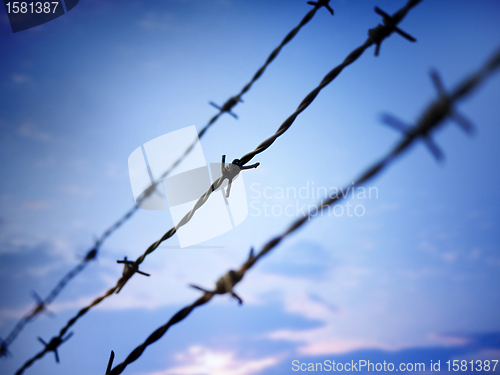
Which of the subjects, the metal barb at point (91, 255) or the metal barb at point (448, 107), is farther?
the metal barb at point (91, 255)

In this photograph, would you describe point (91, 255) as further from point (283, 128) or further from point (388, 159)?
point (388, 159)

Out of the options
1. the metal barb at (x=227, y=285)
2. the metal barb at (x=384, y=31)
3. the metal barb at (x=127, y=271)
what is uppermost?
the metal barb at (x=384, y=31)

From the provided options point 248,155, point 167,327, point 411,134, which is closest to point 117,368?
point 167,327

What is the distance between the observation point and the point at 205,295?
1.02 meters

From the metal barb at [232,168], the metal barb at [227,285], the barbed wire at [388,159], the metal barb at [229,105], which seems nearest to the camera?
the barbed wire at [388,159]

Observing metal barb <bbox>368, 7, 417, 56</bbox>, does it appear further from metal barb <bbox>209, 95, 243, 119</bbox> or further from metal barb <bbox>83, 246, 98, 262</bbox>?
metal barb <bbox>83, 246, 98, 262</bbox>

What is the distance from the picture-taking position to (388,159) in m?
0.67

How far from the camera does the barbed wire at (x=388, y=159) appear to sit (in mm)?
564

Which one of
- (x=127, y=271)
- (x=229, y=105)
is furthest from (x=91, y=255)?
(x=229, y=105)

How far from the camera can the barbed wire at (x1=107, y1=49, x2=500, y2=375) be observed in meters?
0.56

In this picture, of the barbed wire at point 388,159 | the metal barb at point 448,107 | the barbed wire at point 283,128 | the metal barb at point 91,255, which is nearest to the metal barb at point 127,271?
the barbed wire at point 283,128

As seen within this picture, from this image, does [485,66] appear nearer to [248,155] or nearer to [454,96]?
[454,96]

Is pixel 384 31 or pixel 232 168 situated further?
pixel 232 168

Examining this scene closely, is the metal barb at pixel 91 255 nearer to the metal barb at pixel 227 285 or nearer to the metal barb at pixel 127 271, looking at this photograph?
the metal barb at pixel 127 271
